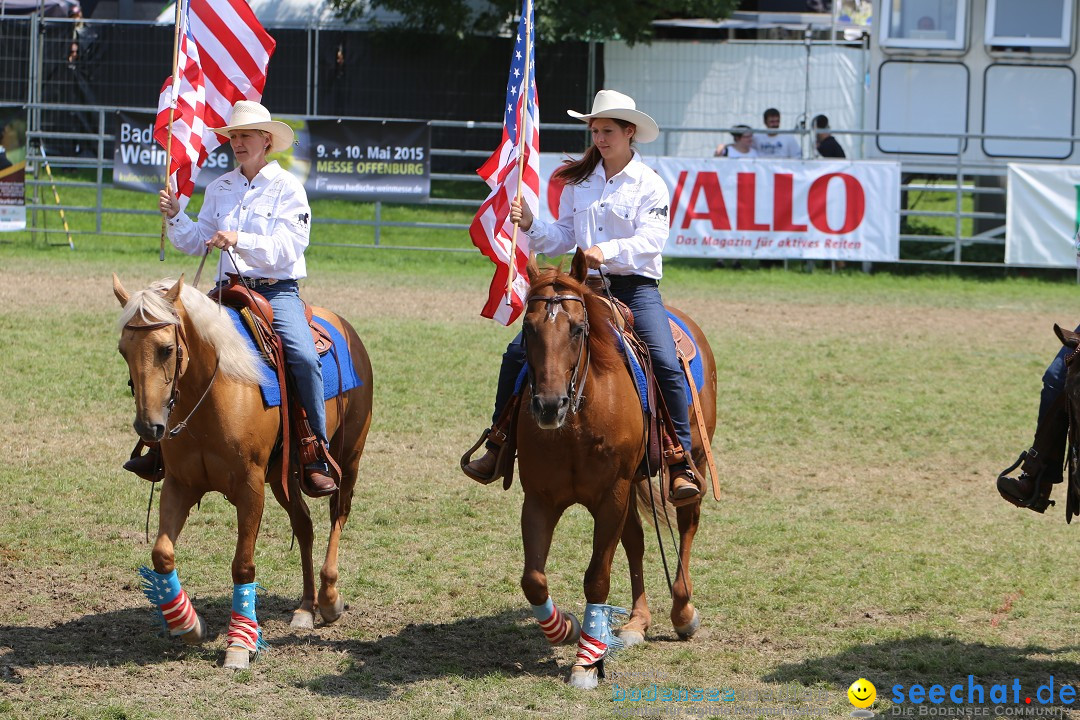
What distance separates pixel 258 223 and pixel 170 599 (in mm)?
1810

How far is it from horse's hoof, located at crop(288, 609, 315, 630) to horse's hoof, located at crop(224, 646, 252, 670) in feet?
2.22

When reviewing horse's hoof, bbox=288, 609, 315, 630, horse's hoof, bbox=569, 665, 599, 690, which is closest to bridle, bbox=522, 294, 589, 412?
horse's hoof, bbox=569, 665, 599, 690

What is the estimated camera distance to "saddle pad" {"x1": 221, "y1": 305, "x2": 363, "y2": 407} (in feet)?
19.9

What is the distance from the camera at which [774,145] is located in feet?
62.8

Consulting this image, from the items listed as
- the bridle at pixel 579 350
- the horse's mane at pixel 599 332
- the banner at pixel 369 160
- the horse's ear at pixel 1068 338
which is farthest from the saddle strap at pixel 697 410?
the banner at pixel 369 160

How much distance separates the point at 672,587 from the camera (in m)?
6.43

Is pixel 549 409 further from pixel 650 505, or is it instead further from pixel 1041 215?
pixel 1041 215

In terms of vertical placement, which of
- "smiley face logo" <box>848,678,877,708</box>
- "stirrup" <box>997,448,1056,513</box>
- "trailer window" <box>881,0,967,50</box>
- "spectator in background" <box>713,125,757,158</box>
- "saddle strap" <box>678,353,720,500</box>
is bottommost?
"smiley face logo" <box>848,678,877,708</box>

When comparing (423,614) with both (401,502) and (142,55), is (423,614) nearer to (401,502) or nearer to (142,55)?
(401,502)

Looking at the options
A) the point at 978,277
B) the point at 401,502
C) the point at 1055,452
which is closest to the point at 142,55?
the point at 978,277

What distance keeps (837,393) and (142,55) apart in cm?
1618

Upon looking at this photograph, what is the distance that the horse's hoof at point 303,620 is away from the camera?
6.51 m

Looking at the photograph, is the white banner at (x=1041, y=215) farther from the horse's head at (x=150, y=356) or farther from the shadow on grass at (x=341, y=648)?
the horse's head at (x=150, y=356)

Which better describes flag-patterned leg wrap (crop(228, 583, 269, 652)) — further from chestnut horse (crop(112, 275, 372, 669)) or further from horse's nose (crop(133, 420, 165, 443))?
horse's nose (crop(133, 420, 165, 443))
